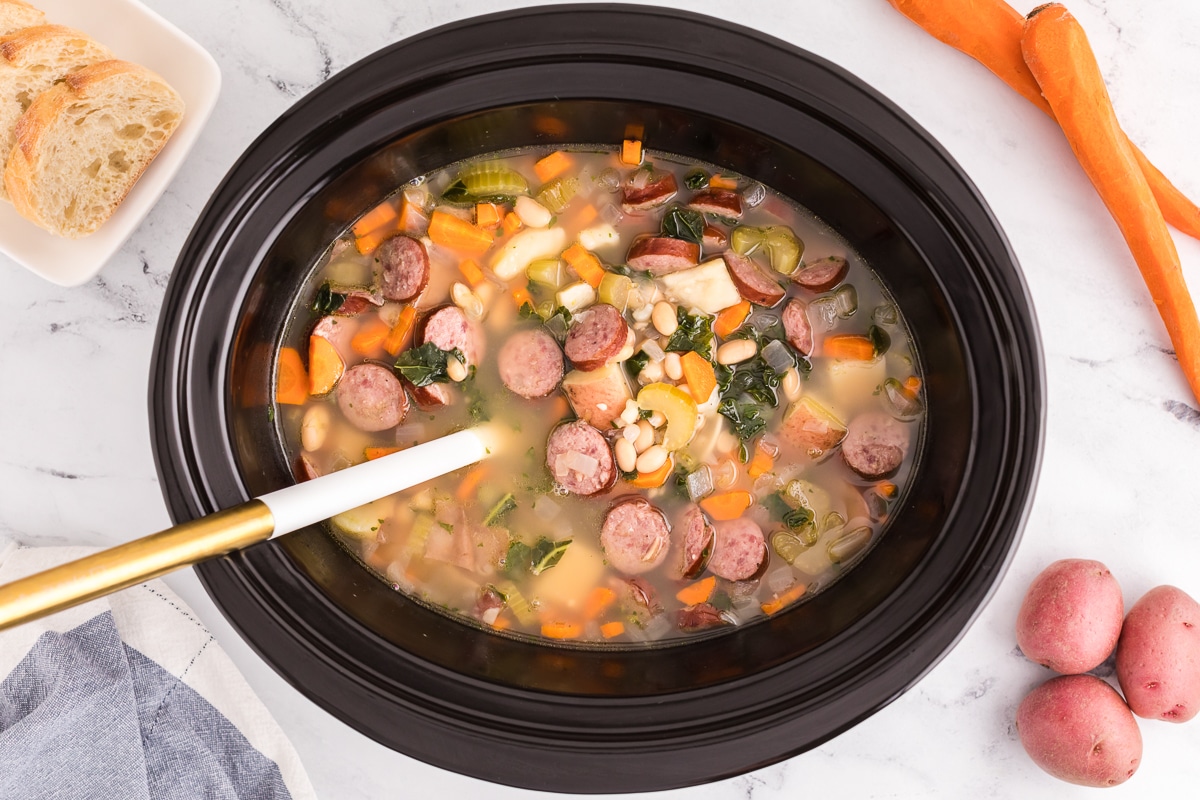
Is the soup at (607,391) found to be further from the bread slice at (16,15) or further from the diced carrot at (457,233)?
the bread slice at (16,15)

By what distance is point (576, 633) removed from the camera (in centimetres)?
212

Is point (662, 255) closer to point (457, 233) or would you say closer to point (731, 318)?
point (731, 318)

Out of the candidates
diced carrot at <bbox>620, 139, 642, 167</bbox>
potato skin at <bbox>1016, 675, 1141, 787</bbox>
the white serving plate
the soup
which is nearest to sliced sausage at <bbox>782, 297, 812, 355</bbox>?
the soup

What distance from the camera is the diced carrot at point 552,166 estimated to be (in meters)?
2.10

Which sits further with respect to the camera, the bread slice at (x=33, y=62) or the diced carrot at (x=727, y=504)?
the diced carrot at (x=727, y=504)

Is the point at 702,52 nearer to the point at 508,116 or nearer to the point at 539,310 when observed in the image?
the point at 508,116

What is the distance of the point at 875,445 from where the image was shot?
2061mm

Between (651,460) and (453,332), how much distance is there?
580 mm

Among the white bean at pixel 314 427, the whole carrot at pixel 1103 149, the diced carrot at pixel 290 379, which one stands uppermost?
the whole carrot at pixel 1103 149

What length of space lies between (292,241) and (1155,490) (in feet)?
7.42

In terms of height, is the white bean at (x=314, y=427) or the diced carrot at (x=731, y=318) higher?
the diced carrot at (x=731, y=318)

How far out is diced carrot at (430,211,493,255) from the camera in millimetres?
2111

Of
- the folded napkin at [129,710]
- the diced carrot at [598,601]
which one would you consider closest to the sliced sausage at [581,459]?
the diced carrot at [598,601]

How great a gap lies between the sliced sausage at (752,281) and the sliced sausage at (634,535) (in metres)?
0.57
